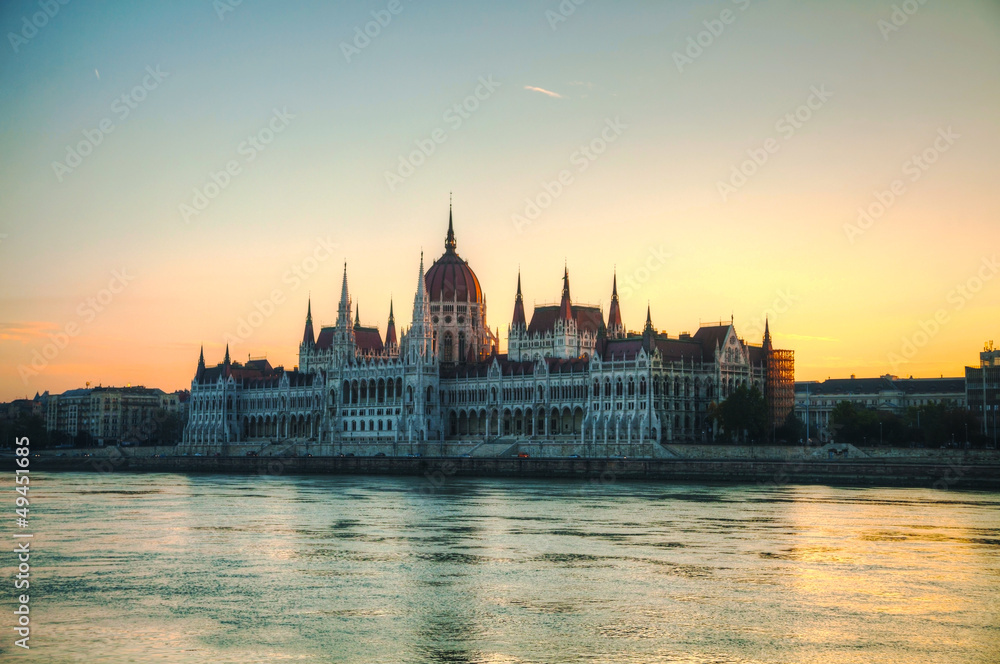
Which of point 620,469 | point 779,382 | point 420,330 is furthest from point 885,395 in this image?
point 620,469

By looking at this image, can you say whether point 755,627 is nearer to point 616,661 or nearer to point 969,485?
point 616,661

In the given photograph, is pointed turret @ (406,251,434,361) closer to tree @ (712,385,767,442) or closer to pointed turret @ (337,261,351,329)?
pointed turret @ (337,261,351,329)

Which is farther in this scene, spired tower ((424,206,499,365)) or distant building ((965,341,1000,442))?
spired tower ((424,206,499,365))

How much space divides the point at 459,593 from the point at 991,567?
17700 millimetres

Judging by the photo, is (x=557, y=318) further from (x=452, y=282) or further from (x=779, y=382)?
(x=779, y=382)

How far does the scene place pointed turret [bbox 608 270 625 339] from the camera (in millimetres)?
149125

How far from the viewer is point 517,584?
34.8 meters

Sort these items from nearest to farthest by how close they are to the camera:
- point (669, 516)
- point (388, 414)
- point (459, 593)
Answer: point (459, 593), point (669, 516), point (388, 414)

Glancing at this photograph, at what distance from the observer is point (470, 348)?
15662 cm

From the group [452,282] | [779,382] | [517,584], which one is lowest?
[517,584]

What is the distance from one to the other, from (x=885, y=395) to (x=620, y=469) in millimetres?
103281

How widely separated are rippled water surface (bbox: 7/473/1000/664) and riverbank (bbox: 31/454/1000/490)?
19516mm

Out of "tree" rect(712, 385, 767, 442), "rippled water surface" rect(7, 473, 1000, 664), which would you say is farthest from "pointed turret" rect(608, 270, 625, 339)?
"rippled water surface" rect(7, 473, 1000, 664)

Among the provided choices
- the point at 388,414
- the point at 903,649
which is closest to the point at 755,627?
the point at 903,649
